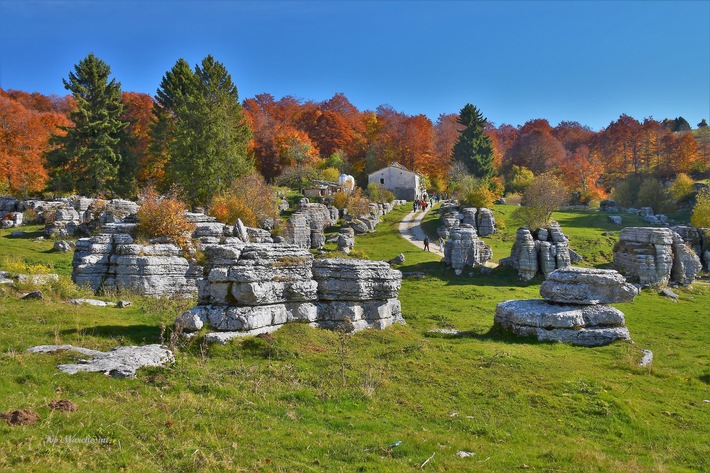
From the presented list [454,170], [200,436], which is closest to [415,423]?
[200,436]

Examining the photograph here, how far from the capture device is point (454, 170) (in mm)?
74812

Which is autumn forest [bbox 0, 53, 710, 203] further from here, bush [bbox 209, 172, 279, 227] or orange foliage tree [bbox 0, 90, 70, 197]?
bush [bbox 209, 172, 279, 227]

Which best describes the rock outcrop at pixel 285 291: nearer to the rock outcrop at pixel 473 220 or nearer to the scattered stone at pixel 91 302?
the scattered stone at pixel 91 302

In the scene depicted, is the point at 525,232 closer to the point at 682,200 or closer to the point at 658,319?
the point at 658,319

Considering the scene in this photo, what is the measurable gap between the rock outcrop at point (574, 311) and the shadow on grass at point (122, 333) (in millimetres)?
11670

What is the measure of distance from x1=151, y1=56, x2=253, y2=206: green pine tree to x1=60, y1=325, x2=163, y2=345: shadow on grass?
1296 inches

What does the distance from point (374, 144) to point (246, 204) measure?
50755 mm

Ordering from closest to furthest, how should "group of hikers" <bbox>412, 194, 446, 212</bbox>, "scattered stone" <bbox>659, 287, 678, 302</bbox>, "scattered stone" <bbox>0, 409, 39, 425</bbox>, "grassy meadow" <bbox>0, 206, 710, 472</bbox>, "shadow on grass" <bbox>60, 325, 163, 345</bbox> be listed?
"scattered stone" <bbox>0, 409, 39, 425</bbox>, "grassy meadow" <bbox>0, 206, 710, 472</bbox>, "shadow on grass" <bbox>60, 325, 163, 345</bbox>, "scattered stone" <bbox>659, 287, 678, 302</bbox>, "group of hikers" <bbox>412, 194, 446, 212</bbox>

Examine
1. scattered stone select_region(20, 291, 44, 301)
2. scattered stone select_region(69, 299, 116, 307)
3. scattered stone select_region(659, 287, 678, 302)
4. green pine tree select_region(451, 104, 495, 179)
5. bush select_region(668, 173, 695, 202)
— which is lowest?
scattered stone select_region(659, 287, 678, 302)

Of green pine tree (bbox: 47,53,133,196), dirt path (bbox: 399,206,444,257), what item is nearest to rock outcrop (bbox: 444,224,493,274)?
dirt path (bbox: 399,206,444,257)

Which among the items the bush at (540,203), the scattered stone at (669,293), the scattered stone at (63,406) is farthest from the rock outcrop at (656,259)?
the scattered stone at (63,406)

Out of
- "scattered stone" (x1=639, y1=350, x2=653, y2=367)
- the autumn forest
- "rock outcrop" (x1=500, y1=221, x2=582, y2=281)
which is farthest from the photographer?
the autumn forest

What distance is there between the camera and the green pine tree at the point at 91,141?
4778 cm

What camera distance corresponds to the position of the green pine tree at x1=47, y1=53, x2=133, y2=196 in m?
47.8
